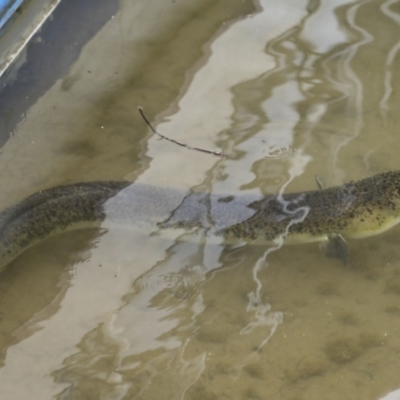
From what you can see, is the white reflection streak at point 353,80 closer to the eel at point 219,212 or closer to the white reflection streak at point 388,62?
the white reflection streak at point 388,62

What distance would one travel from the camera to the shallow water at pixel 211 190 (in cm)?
396

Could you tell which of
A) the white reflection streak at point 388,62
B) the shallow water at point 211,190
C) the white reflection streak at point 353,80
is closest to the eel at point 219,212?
the shallow water at point 211,190

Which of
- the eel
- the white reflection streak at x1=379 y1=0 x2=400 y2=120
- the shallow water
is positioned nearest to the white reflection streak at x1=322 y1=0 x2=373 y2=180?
the shallow water

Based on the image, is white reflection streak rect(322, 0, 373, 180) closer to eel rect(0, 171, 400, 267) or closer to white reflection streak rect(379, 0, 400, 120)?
white reflection streak rect(379, 0, 400, 120)

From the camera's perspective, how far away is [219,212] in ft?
15.1

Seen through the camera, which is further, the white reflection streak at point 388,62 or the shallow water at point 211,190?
the white reflection streak at point 388,62

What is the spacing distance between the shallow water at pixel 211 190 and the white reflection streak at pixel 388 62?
0.02m

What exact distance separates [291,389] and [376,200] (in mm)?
1650

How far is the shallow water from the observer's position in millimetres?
3963

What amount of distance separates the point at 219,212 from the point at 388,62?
8.68 feet

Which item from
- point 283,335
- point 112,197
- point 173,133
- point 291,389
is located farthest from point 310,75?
point 291,389

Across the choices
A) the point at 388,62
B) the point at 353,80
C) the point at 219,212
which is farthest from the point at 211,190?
the point at 388,62

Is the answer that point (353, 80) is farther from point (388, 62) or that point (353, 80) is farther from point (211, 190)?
point (211, 190)

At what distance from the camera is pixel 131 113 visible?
18.5 ft
